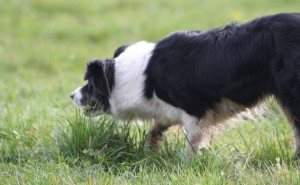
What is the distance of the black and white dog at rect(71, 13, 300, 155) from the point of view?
167 inches

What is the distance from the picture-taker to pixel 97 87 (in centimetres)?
516

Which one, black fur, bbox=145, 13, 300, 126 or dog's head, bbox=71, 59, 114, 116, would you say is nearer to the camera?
black fur, bbox=145, 13, 300, 126

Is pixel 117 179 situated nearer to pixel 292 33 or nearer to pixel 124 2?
pixel 292 33

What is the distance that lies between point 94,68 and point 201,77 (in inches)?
40.6

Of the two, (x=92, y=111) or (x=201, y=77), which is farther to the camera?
(x=92, y=111)

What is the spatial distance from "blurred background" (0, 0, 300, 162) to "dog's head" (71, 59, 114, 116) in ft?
9.07

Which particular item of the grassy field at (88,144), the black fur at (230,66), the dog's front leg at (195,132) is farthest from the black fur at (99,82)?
the dog's front leg at (195,132)

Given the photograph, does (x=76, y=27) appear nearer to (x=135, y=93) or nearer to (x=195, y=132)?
(x=135, y=93)

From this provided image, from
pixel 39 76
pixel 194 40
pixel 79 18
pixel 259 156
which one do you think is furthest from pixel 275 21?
pixel 79 18

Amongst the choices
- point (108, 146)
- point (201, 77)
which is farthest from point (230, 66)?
point (108, 146)

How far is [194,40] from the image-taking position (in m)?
4.74

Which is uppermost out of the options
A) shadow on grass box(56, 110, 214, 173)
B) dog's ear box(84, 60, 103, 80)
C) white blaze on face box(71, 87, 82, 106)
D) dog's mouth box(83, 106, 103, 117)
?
dog's ear box(84, 60, 103, 80)

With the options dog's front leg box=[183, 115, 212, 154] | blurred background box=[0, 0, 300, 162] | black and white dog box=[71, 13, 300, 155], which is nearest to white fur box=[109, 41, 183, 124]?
black and white dog box=[71, 13, 300, 155]

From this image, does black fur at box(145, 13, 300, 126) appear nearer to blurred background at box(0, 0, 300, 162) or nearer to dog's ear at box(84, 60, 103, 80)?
dog's ear at box(84, 60, 103, 80)
